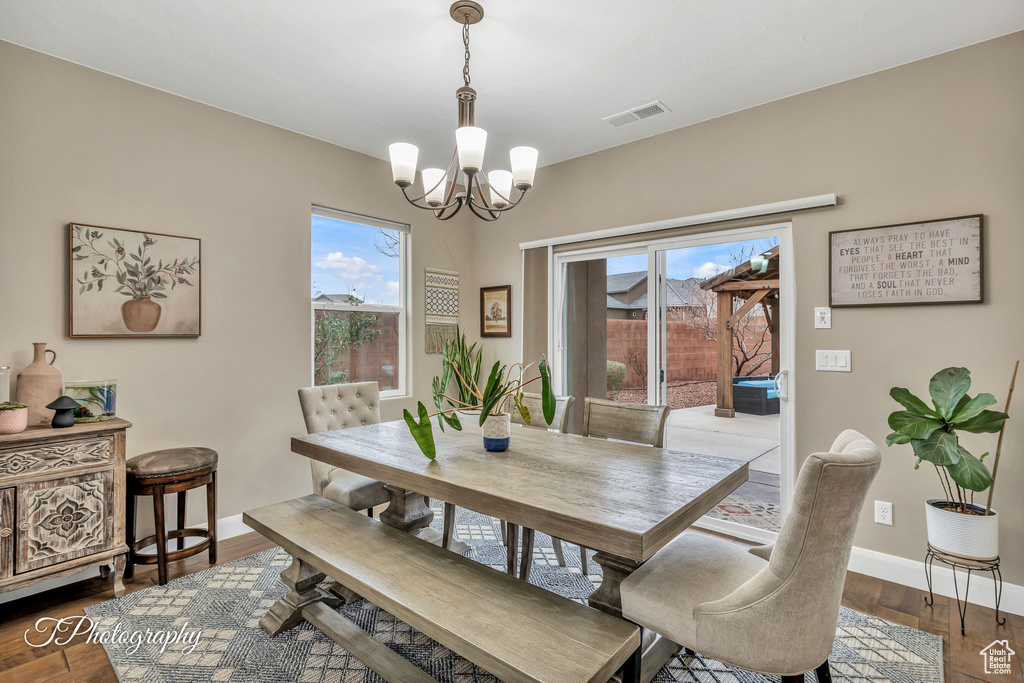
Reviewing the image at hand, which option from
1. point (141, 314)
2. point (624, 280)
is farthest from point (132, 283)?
point (624, 280)

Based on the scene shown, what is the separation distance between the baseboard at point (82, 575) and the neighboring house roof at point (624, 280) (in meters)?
2.97

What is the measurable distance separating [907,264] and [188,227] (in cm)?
393

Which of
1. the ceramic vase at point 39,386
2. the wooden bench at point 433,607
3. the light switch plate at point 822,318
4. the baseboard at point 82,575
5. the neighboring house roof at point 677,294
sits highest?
the neighboring house roof at point 677,294

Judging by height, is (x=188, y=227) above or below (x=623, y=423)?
above

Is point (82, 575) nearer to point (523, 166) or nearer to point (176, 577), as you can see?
point (176, 577)

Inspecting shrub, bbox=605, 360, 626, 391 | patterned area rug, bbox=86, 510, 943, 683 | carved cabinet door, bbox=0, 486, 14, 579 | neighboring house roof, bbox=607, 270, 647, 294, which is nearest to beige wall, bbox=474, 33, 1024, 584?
neighboring house roof, bbox=607, 270, 647, 294

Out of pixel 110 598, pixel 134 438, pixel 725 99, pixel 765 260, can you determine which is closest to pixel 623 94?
pixel 725 99

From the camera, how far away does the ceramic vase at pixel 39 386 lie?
2.35 meters

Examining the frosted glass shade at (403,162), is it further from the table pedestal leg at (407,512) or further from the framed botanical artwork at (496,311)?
the framed botanical artwork at (496,311)

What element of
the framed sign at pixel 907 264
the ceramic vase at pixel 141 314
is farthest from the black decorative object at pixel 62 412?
the framed sign at pixel 907 264

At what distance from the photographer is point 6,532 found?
82.7 inches

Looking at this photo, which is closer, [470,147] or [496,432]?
[470,147]

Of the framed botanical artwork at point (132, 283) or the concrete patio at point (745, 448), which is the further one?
the concrete patio at point (745, 448)
